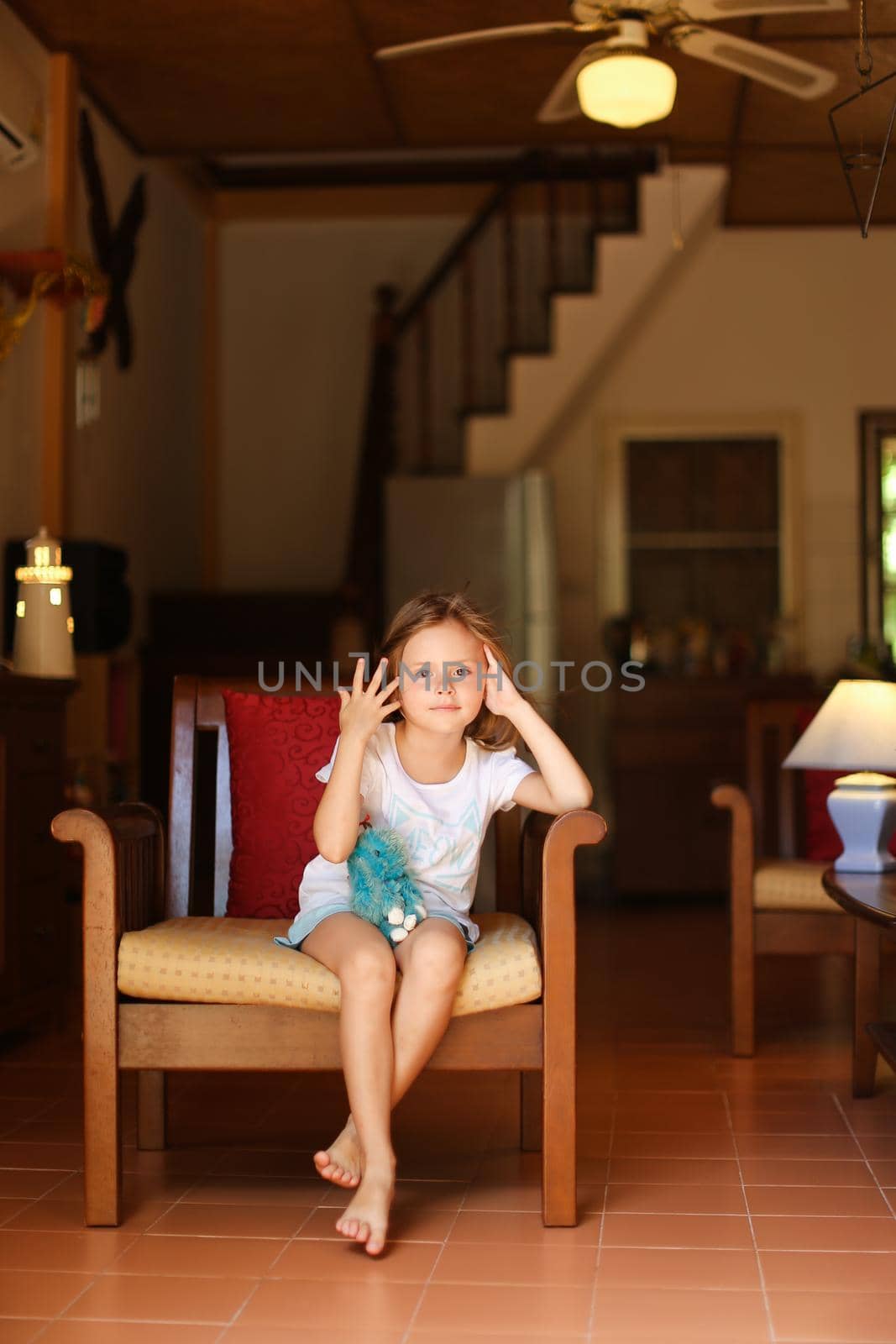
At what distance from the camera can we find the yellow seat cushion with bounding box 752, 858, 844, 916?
146 inches

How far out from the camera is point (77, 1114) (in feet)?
10.4

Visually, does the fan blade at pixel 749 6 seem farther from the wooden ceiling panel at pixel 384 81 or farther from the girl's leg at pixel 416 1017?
the girl's leg at pixel 416 1017

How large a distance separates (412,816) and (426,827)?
31 millimetres

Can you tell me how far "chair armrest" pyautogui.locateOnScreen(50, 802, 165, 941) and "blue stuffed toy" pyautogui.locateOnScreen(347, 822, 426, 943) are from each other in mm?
386

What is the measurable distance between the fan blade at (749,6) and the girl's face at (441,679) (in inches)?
83.7

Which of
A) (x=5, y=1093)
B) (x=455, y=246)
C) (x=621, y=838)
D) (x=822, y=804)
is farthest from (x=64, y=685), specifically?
(x=455, y=246)

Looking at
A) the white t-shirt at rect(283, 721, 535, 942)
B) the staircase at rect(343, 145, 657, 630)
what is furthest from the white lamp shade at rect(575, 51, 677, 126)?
the staircase at rect(343, 145, 657, 630)

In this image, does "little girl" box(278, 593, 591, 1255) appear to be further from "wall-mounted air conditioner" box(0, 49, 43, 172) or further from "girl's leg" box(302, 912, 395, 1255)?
"wall-mounted air conditioner" box(0, 49, 43, 172)

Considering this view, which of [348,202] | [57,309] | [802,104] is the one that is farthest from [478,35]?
[348,202]

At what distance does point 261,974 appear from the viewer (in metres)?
2.44

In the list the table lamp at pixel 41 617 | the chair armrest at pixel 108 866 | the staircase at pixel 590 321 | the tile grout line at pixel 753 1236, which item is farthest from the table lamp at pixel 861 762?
the staircase at pixel 590 321

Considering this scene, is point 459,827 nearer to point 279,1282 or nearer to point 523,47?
point 279,1282

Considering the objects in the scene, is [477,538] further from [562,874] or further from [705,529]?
[562,874]

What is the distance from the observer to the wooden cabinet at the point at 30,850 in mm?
3703
